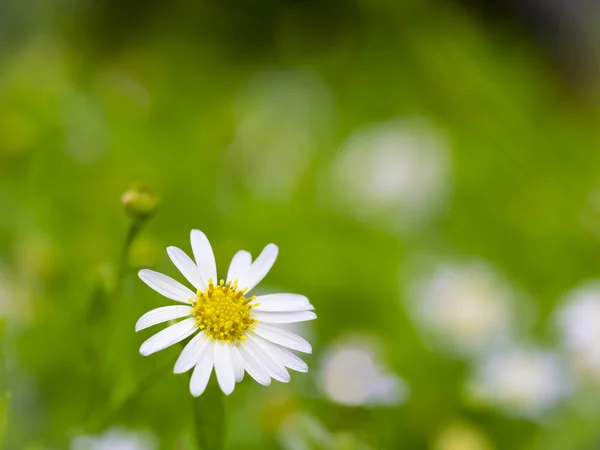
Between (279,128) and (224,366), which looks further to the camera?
(279,128)

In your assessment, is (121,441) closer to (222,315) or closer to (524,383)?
(222,315)

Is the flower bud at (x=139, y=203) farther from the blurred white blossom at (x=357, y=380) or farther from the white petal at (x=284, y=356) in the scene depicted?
the blurred white blossom at (x=357, y=380)

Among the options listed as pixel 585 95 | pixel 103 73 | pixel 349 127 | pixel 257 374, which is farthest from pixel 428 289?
pixel 585 95

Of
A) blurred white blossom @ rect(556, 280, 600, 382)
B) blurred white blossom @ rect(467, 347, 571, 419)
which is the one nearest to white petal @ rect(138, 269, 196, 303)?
blurred white blossom @ rect(467, 347, 571, 419)

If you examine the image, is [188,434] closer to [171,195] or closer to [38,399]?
[38,399]

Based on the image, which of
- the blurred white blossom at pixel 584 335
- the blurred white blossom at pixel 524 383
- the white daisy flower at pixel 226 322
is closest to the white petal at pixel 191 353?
the white daisy flower at pixel 226 322

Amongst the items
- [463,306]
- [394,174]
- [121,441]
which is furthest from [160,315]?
[394,174]
